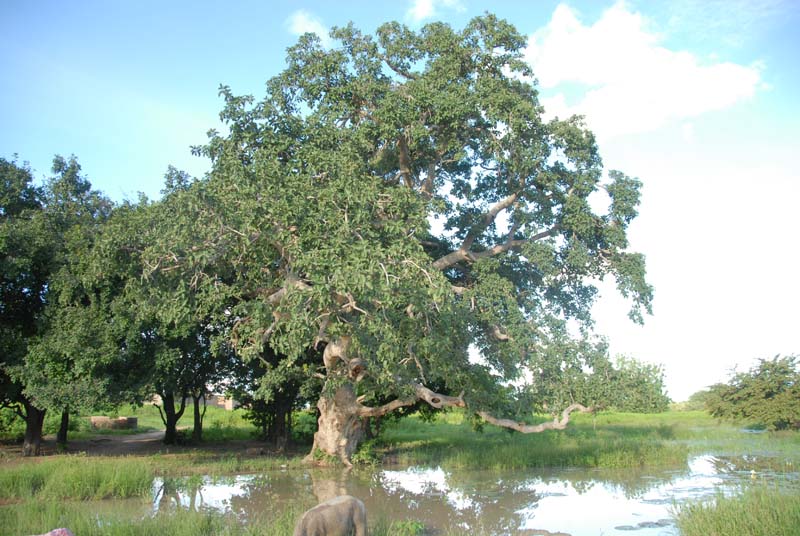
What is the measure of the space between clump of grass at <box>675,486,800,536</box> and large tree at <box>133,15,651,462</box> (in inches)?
227

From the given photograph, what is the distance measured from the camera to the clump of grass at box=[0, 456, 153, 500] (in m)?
11.7

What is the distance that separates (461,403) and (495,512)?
20.0 ft

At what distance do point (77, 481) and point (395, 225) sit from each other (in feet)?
26.8

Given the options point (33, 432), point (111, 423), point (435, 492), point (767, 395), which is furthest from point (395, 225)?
point (111, 423)

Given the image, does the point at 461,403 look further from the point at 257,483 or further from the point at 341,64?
the point at 341,64

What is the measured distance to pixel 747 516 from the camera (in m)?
8.38

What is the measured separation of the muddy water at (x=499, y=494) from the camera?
424 inches

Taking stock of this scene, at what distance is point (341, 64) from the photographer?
59.0 ft

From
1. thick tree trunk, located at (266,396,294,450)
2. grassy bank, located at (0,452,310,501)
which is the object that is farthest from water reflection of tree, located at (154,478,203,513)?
thick tree trunk, located at (266,396,294,450)

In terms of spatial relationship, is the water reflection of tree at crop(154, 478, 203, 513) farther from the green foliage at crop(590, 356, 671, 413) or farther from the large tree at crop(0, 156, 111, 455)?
the green foliage at crop(590, 356, 671, 413)

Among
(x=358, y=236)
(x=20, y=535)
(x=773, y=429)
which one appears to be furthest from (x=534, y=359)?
(x=773, y=429)

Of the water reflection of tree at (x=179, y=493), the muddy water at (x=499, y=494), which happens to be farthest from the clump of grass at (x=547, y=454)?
the water reflection of tree at (x=179, y=493)

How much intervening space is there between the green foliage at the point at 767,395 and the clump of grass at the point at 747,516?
20191 mm

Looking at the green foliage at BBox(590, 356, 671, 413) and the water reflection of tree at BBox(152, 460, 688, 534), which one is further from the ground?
the green foliage at BBox(590, 356, 671, 413)
